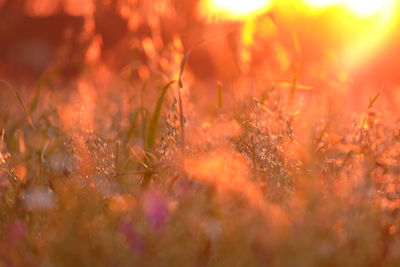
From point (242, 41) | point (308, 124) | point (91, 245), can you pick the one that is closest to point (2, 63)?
point (242, 41)

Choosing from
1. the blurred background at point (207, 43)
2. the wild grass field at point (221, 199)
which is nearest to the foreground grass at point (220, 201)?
the wild grass field at point (221, 199)

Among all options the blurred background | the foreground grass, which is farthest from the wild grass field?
the blurred background

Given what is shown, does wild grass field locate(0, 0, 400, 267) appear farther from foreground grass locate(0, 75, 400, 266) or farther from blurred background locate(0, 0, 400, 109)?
blurred background locate(0, 0, 400, 109)

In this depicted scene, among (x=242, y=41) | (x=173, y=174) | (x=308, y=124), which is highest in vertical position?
(x=242, y=41)

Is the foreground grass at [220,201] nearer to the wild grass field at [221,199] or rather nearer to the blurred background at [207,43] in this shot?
the wild grass field at [221,199]

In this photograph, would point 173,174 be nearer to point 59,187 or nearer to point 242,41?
point 59,187

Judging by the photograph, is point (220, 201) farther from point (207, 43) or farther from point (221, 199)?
point (207, 43)
